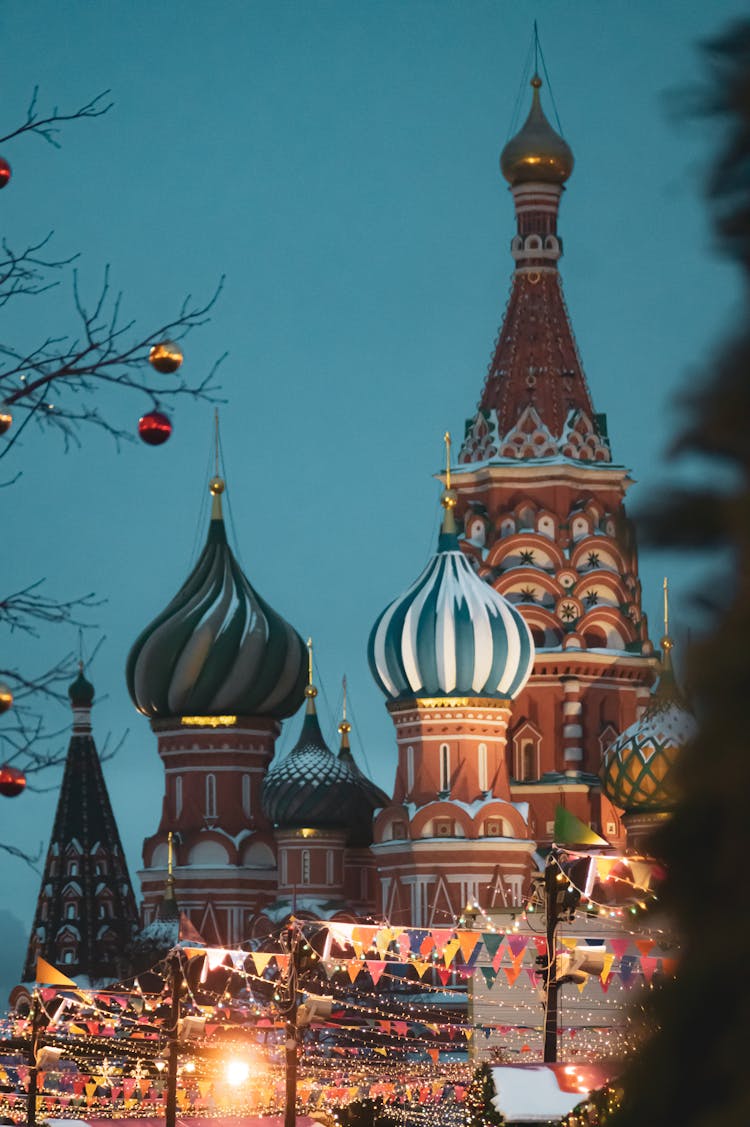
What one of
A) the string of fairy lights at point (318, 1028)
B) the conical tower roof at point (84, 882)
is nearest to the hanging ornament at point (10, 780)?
the string of fairy lights at point (318, 1028)

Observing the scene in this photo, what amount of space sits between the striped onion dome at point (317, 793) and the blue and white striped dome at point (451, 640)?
3622mm

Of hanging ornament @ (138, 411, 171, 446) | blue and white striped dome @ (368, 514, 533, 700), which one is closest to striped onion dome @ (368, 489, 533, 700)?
blue and white striped dome @ (368, 514, 533, 700)

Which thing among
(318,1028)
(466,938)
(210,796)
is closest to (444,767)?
(210,796)

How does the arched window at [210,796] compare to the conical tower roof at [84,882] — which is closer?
the arched window at [210,796]

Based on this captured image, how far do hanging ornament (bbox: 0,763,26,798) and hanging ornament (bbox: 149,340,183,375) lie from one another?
62.6 inches

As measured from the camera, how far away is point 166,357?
904cm

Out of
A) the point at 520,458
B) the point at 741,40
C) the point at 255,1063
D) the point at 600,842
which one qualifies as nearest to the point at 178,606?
the point at 520,458

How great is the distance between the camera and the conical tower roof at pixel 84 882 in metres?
58.4

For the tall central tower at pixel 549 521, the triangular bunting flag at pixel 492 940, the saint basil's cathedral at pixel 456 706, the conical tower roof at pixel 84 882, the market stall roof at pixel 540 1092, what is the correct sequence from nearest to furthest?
the market stall roof at pixel 540 1092 < the triangular bunting flag at pixel 492 940 < the saint basil's cathedral at pixel 456 706 < the tall central tower at pixel 549 521 < the conical tower roof at pixel 84 882

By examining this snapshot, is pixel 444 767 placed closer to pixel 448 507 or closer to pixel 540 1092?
pixel 448 507

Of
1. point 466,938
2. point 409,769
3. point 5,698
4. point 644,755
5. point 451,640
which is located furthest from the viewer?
point 409,769

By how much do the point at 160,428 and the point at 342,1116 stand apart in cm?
1320

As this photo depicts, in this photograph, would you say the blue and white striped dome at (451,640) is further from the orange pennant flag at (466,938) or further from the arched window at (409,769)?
the orange pennant flag at (466,938)

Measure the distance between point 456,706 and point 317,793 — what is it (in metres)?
5.02
